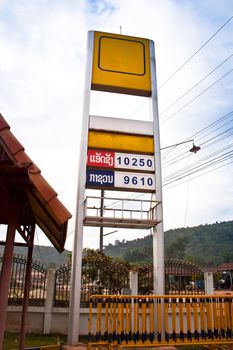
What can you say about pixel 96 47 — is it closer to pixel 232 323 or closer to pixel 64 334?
pixel 232 323

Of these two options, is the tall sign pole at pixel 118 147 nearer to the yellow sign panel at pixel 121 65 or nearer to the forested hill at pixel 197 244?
the yellow sign panel at pixel 121 65

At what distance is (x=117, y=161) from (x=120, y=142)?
0.70 meters

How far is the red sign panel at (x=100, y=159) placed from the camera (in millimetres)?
10016

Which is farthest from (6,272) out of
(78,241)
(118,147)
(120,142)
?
(120,142)

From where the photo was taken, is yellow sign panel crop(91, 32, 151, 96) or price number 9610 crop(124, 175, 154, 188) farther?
yellow sign panel crop(91, 32, 151, 96)

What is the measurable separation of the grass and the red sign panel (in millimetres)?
5449

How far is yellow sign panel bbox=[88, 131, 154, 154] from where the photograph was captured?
10.2m

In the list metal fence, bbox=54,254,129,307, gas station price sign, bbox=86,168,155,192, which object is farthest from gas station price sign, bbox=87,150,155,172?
metal fence, bbox=54,254,129,307

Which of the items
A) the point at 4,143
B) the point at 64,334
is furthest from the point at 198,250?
the point at 4,143

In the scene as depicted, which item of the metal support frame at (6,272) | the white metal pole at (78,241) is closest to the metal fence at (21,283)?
the white metal pole at (78,241)

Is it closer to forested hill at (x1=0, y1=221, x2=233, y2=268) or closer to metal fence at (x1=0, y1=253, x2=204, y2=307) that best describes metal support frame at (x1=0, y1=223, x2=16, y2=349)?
metal fence at (x1=0, y1=253, x2=204, y2=307)

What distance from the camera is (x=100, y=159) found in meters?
10.1

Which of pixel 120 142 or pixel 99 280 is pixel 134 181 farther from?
pixel 99 280

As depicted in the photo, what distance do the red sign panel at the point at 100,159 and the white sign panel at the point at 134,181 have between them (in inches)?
15.9
